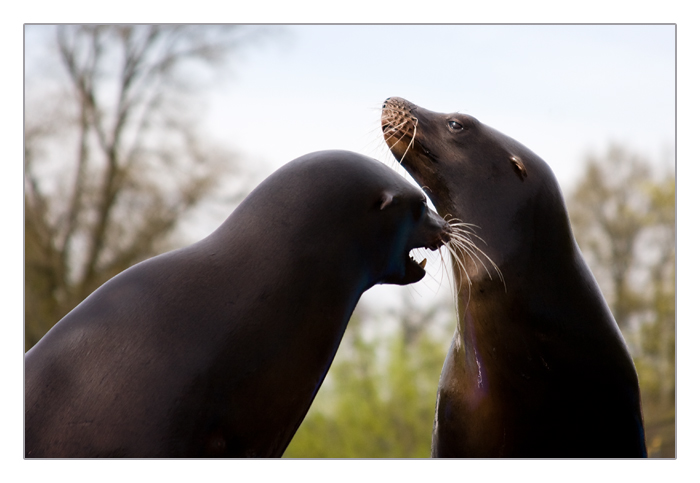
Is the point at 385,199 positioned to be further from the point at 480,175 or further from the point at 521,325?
the point at 521,325

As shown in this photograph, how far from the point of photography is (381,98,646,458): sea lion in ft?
9.05

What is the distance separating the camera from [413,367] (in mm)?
12609

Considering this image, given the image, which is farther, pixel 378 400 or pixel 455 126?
pixel 378 400

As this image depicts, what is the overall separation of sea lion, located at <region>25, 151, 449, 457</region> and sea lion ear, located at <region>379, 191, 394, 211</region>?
0.17ft

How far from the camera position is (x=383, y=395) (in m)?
12.7

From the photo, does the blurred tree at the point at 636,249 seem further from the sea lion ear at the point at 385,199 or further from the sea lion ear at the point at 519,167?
the sea lion ear at the point at 385,199

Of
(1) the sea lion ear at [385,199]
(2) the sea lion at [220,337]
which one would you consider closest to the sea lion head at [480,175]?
(1) the sea lion ear at [385,199]

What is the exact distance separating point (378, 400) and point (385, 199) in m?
10.5

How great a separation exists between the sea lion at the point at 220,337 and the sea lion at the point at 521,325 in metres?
0.53

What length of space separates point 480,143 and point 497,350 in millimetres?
803

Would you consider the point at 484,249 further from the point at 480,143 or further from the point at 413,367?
the point at 413,367

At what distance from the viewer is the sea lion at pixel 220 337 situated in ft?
6.84

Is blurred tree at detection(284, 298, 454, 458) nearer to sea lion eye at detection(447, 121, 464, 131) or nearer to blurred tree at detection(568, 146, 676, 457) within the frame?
blurred tree at detection(568, 146, 676, 457)

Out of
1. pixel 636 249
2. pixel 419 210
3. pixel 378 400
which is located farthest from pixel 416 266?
pixel 636 249
